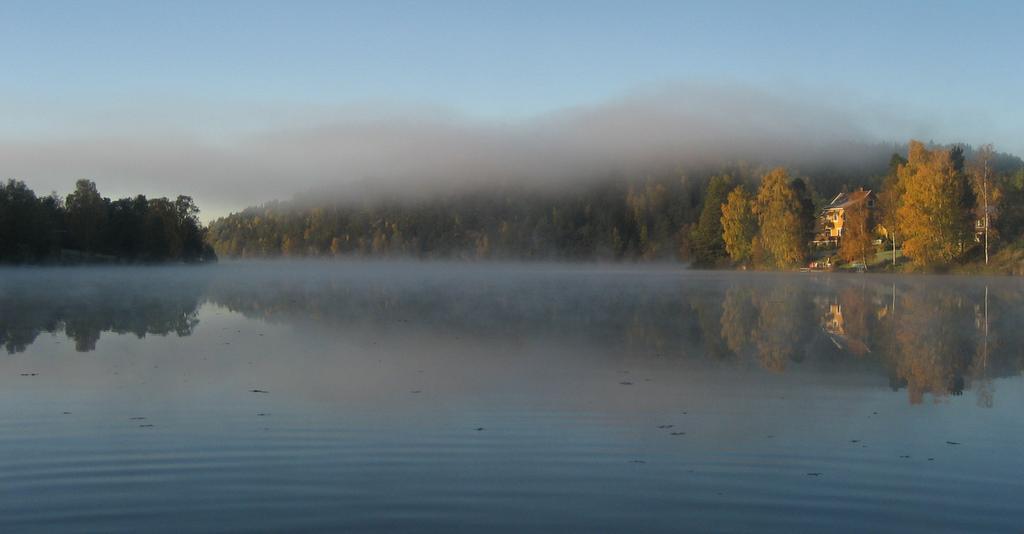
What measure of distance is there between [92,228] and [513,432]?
148m

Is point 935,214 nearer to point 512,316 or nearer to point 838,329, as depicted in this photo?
point 838,329

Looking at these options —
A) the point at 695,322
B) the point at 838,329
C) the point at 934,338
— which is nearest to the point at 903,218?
the point at 695,322

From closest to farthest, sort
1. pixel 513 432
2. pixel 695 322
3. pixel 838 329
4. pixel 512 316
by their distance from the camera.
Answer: pixel 513 432 < pixel 838 329 < pixel 695 322 < pixel 512 316

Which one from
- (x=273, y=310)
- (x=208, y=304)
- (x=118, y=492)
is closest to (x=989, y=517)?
(x=118, y=492)

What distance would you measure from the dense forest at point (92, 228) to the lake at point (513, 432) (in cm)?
11186

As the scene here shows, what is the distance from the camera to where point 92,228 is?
144m

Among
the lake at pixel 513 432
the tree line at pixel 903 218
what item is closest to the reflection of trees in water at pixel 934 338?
the lake at pixel 513 432

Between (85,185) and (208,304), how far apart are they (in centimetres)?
11947

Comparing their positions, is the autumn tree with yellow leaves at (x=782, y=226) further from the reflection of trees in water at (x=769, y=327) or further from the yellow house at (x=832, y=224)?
the reflection of trees in water at (x=769, y=327)

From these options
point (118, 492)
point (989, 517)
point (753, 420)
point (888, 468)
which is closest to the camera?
point (989, 517)

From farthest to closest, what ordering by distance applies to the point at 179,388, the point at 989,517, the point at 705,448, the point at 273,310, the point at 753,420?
1. the point at 273,310
2. the point at 179,388
3. the point at 753,420
4. the point at 705,448
5. the point at 989,517

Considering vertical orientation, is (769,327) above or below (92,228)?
below

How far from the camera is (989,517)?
8047 mm

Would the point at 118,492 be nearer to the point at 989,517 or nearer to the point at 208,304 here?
the point at 989,517
